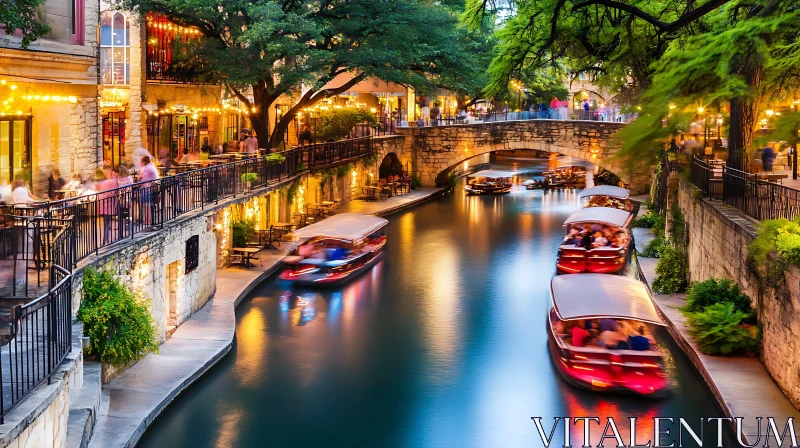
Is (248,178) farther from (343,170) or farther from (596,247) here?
(343,170)

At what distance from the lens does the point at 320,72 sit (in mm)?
35750

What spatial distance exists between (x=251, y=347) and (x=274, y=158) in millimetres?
11905

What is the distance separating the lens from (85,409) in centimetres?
1402

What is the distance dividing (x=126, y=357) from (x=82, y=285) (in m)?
1.81

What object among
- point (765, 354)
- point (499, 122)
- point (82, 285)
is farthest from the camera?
point (499, 122)

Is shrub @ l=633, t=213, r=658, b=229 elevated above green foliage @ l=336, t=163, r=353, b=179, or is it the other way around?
green foliage @ l=336, t=163, r=353, b=179

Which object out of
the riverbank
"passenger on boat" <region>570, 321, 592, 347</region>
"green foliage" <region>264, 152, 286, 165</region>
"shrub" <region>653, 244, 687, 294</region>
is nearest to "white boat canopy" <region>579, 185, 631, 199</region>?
"green foliage" <region>264, 152, 286, 165</region>

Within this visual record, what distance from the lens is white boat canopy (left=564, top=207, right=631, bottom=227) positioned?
3803 centimetres

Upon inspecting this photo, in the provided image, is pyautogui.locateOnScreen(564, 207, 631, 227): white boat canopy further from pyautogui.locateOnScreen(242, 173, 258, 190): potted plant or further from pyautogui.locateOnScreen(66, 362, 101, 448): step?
pyautogui.locateOnScreen(66, 362, 101, 448): step

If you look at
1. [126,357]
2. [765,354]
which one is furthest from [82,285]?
[765,354]

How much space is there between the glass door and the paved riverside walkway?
1548 cm

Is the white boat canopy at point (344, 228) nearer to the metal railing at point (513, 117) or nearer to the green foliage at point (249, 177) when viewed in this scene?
the green foliage at point (249, 177)

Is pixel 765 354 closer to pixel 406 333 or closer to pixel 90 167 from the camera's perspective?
pixel 406 333

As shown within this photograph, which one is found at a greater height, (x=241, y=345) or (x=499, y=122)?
(x=499, y=122)
